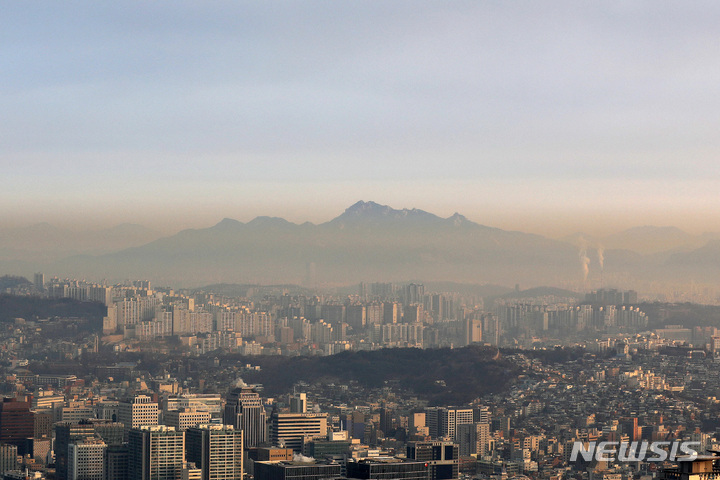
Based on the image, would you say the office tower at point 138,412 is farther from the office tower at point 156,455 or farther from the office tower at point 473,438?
the office tower at point 473,438

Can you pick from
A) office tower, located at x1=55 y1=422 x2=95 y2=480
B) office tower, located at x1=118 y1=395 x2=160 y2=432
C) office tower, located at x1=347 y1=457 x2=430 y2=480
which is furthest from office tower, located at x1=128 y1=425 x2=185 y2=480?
office tower, located at x1=118 y1=395 x2=160 y2=432

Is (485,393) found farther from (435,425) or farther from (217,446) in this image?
(217,446)

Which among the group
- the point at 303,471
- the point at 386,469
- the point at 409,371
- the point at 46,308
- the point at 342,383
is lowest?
the point at 303,471

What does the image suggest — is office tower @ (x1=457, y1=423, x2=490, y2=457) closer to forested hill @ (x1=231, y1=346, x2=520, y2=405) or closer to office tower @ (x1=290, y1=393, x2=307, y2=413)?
office tower @ (x1=290, y1=393, x2=307, y2=413)

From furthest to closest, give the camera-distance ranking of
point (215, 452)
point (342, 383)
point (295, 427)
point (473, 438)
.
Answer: point (342, 383) → point (473, 438) → point (295, 427) → point (215, 452)

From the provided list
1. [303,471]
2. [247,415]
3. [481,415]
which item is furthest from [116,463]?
[481,415]

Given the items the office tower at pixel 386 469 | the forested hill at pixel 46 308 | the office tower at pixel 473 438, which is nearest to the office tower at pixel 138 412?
the office tower at pixel 473 438

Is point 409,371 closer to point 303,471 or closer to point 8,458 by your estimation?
point 8,458
